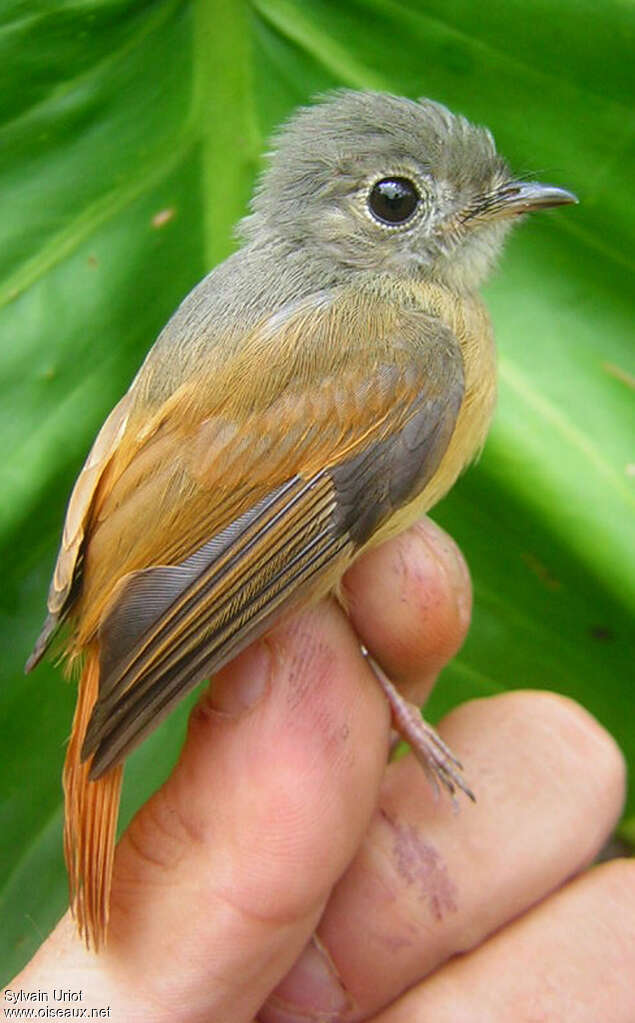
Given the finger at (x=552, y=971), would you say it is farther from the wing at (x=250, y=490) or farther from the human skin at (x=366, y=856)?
the wing at (x=250, y=490)

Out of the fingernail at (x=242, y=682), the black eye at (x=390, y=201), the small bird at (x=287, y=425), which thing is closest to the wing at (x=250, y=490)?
the small bird at (x=287, y=425)

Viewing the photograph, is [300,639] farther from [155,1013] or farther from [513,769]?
[155,1013]

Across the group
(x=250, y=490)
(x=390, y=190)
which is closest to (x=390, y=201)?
(x=390, y=190)

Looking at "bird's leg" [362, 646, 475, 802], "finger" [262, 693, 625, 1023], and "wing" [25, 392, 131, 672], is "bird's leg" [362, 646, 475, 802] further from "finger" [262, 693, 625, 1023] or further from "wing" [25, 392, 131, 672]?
"wing" [25, 392, 131, 672]

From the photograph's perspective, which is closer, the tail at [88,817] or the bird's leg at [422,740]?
the tail at [88,817]

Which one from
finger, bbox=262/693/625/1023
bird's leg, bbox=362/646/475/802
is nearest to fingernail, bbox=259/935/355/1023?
finger, bbox=262/693/625/1023

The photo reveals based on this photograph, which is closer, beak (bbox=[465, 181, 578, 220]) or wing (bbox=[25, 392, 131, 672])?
wing (bbox=[25, 392, 131, 672])

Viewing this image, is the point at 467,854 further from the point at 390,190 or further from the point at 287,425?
the point at 390,190
